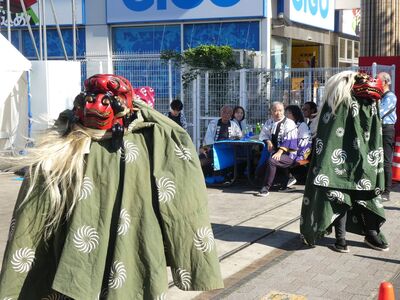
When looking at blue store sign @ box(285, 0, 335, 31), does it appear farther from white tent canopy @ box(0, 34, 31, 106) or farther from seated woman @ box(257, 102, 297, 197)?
white tent canopy @ box(0, 34, 31, 106)

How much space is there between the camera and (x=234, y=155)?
10.2 m

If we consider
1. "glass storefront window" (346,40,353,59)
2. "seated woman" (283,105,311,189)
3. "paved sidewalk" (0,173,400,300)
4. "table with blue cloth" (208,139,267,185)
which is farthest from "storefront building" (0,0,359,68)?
"paved sidewalk" (0,173,400,300)

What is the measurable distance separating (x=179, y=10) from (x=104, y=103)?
558 inches

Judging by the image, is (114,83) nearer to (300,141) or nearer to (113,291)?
(113,291)

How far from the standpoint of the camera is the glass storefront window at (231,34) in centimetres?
1625

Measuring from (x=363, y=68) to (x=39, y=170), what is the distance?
9119 millimetres

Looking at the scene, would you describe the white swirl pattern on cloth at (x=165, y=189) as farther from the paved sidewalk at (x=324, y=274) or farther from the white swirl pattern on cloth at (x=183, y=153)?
the paved sidewalk at (x=324, y=274)

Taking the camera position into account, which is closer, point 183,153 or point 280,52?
point 183,153

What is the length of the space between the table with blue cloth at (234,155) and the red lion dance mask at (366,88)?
422cm

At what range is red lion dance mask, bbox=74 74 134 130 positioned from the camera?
2.86 m

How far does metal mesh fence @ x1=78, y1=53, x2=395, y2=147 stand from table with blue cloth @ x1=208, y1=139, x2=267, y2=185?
1.90 meters

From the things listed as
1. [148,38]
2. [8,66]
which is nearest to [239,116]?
[8,66]

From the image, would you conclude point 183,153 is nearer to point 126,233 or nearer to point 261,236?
point 126,233

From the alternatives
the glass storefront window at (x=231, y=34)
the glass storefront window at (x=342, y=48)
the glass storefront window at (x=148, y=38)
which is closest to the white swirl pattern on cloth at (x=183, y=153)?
the glass storefront window at (x=231, y=34)
